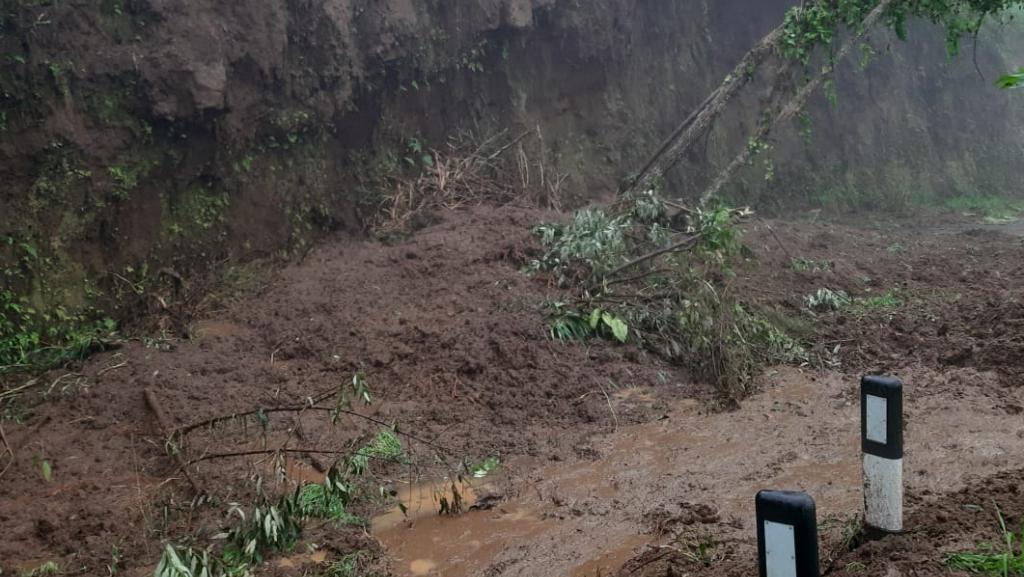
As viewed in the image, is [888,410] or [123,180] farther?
[123,180]

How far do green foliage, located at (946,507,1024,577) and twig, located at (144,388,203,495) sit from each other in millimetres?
3791

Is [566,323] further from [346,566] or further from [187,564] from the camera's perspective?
[187,564]

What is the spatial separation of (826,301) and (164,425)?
606 cm

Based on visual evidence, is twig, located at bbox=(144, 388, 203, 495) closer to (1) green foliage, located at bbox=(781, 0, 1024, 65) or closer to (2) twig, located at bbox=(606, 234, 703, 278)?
(2) twig, located at bbox=(606, 234, 703, 278)

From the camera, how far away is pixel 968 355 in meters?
6.79

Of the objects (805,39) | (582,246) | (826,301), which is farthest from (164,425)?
(805,39)

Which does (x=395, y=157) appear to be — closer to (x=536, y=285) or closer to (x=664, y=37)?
(x=536, y=285)

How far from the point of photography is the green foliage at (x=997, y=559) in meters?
2.94

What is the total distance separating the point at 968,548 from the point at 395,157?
28.4 ft

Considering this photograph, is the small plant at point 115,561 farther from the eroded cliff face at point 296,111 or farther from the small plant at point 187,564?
the eroded cliff face at point 296,111

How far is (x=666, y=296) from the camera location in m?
8.03

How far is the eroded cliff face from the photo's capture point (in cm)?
773

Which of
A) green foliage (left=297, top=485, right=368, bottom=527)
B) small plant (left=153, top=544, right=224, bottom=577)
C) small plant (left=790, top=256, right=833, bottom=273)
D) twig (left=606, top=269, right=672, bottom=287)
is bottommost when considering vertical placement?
green foliage (left=297, top=485, right=368, bottom=527)

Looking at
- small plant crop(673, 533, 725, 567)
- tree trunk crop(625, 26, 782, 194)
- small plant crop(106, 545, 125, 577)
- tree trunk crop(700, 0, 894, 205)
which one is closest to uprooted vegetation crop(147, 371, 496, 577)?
small plant crop(106, 545, 125, 577)
